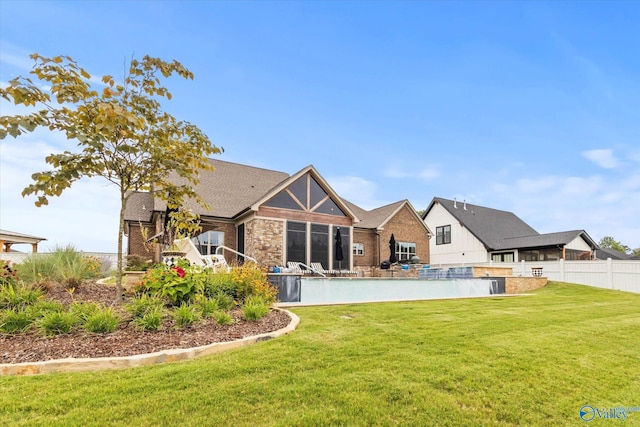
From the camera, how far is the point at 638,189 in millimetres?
25438

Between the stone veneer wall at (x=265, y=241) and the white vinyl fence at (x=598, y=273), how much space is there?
575 inches

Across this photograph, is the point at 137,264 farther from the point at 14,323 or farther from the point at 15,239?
the point at 15,239

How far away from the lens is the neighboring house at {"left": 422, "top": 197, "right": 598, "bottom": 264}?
2692 centimetres

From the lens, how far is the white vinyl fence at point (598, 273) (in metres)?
17.0

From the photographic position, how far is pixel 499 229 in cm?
3219

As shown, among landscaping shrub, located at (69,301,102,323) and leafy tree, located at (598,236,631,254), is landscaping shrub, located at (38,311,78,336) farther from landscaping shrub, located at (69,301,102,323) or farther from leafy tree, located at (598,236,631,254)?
leafy tree, located at (598,236,631,254)

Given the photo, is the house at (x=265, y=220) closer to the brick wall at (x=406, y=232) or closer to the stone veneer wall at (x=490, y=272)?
the brick wall at (x=406, y=232)

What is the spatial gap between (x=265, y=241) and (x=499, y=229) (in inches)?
942

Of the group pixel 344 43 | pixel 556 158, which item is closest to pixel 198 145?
pixel 344 43

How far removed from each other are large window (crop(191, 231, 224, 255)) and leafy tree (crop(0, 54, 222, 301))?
10.8m

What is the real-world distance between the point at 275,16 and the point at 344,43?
129 inches

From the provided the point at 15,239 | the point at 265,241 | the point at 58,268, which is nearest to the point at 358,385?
the point at 58,268

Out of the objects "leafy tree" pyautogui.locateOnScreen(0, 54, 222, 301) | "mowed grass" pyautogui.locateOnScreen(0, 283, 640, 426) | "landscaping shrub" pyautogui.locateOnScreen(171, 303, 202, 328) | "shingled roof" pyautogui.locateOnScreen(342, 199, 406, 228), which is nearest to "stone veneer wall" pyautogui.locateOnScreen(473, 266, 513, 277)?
"shingled roof" pyautogui.locateOnScreen(342, 199, 406, 228)

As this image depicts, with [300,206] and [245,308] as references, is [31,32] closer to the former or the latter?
[245,308]
